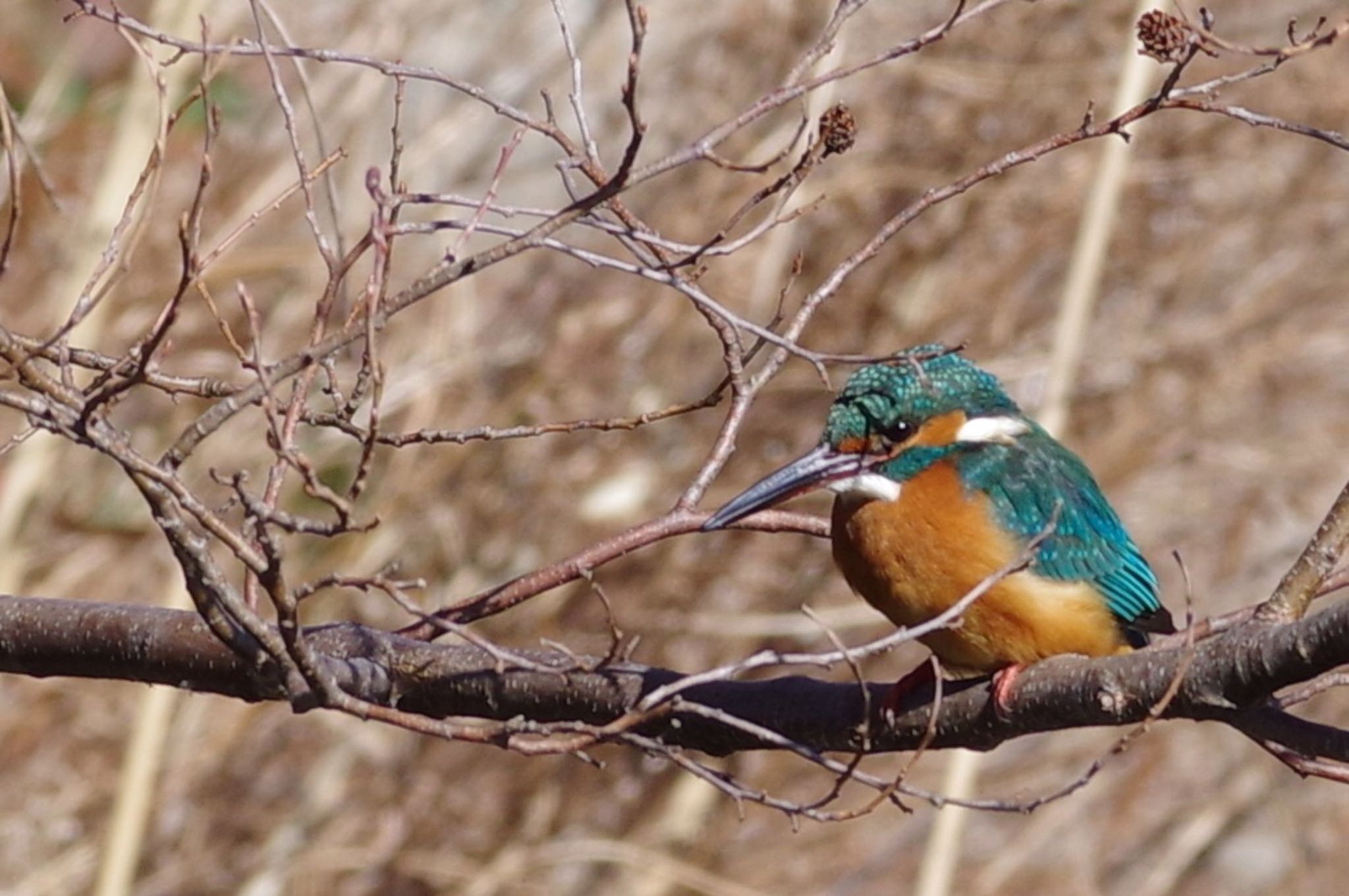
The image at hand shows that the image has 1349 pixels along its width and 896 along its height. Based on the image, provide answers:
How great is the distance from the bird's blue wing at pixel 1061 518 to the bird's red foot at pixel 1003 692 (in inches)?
17.5

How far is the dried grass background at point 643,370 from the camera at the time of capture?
185 inches

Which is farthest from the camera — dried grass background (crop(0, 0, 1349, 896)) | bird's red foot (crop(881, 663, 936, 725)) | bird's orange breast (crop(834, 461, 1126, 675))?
dried grass background (crop(0, 0, 1349, 896))

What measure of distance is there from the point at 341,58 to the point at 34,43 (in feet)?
12.0

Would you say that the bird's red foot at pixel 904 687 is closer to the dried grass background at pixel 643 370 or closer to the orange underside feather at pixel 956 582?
the orange underside feather at pixel 956 582

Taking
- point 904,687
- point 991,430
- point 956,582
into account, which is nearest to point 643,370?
point 991,430

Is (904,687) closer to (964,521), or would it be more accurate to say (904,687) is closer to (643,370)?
(964,521)

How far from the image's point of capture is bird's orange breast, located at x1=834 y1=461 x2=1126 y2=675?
Answer: 2352mm

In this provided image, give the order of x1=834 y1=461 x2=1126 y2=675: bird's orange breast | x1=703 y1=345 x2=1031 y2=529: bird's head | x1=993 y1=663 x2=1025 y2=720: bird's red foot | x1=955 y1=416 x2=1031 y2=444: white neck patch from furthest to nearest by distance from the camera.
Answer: x1=955 y1=416 x2=1031 y2=444: white neck patch
x1=703 y1=345 x2=1031 y2=529: bird's head
x1=834 y1=461 x2=1126 y2=675: bird's orange breast
x1=993 y1=663 x2=1025 y2=720: bird's red foot

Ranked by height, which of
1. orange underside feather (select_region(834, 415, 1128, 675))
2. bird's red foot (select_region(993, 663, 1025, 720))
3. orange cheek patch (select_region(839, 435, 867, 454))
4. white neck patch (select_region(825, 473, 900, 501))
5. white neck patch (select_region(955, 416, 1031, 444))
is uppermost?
white neck patch (select_region(955, 416, 1031, 444))

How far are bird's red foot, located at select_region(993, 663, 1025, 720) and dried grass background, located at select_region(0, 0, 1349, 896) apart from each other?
8.78 feet

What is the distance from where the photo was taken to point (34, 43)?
A: 4.98 meters

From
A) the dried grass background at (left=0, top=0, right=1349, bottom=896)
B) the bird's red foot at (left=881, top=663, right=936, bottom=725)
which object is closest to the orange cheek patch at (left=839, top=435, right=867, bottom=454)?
the bird's red foot at (left=881, top=663, right=936, bottom=725)

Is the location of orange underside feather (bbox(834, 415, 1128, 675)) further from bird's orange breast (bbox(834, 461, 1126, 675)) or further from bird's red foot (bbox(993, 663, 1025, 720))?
bird's red foot (bbox(993, 663, 1025, 720))

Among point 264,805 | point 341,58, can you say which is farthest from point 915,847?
point 341,58
